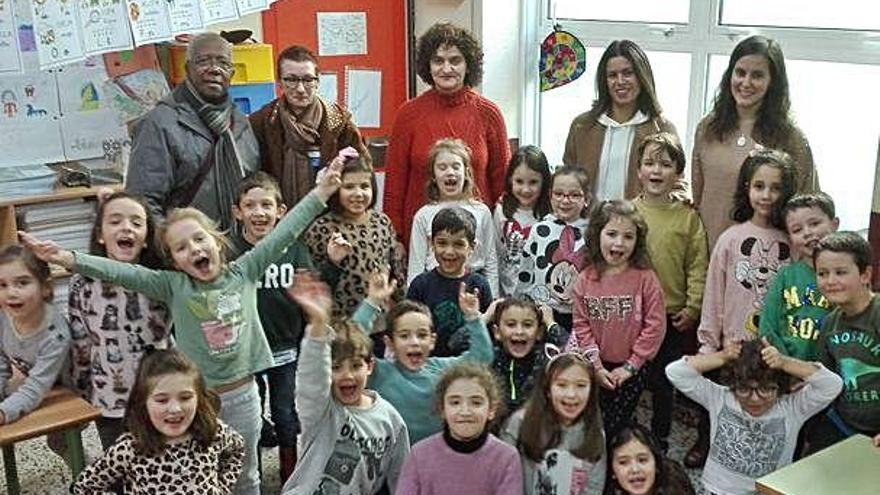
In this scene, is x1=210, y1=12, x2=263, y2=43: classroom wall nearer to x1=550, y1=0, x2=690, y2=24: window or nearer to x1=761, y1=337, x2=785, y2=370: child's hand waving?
x1=550, y1=0, x2=690, y2=24: window

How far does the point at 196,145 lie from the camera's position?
2902mm

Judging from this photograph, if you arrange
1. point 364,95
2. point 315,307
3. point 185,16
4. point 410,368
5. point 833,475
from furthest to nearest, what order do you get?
point 364,95 → point 185,16 → point 410,368 → point 315,307 → point 833,475

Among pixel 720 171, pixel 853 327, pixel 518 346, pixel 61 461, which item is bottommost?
pixel 61 461

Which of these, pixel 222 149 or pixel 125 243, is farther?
pixel 222 149

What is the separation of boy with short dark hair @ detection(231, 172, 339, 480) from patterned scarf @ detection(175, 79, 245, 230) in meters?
0.07

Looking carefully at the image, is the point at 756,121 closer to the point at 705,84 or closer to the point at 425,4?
the point at 705,84

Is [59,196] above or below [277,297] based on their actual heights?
above

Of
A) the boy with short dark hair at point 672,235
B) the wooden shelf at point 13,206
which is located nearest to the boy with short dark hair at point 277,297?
the wooden shelf at point 13,206

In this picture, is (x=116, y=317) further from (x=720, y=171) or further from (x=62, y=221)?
(x=720, y=171)

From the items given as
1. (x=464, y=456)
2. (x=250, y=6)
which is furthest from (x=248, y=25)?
(x=464, y=456)

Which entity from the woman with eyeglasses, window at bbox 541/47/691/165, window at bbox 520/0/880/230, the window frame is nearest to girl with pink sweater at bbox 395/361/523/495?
the woman with eyeglasses

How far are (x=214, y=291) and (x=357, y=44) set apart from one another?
86.7 inches

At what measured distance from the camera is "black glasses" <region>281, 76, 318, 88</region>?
9.89ft

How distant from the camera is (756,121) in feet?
9.50
